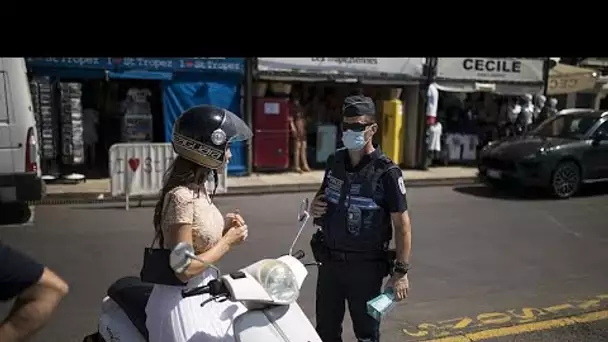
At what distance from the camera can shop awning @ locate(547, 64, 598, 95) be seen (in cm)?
1797

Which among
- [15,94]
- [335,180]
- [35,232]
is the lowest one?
[35,232]

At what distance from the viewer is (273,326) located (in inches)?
105

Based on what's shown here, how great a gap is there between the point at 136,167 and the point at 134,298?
694cm

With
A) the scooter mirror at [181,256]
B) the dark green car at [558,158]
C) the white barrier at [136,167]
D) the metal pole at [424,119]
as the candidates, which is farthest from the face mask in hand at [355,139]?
the metal pole at [424,119]

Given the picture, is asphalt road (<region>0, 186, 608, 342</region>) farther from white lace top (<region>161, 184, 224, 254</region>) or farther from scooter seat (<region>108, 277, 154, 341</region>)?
white lace top (<region>161, 184, 224, 254</region>)

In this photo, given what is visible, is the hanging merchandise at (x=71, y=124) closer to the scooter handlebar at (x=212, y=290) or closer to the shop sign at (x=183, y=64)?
the shop sign at (x=183, y=64)

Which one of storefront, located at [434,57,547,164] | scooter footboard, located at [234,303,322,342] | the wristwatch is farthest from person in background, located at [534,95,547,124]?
scooter footboard, located at [234,303,322,342]

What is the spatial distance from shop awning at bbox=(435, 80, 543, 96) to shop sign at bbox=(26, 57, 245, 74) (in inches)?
208

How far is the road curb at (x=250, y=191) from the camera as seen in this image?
1027 centimetres
